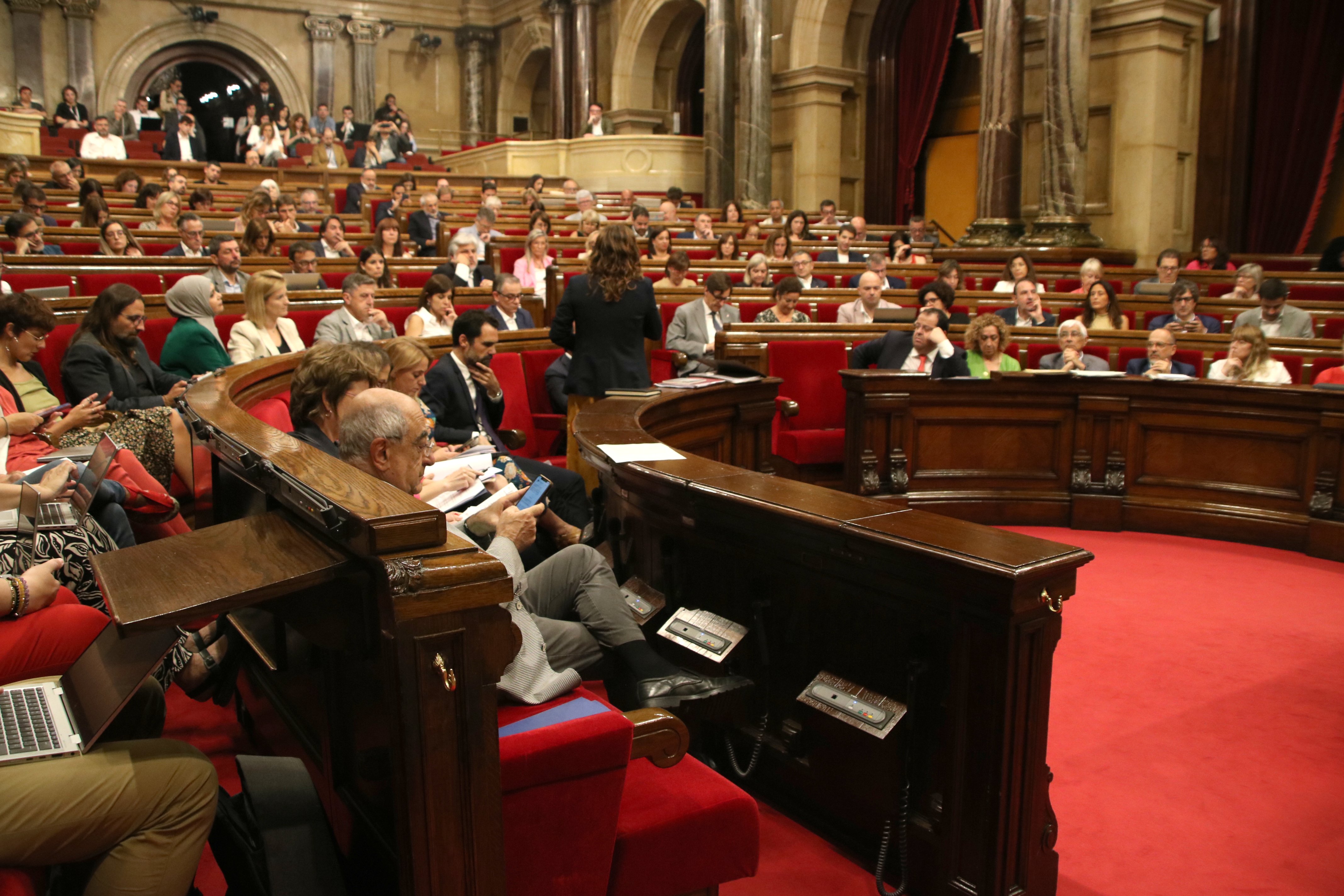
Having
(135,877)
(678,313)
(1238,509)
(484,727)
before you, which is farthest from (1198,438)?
(135,877)

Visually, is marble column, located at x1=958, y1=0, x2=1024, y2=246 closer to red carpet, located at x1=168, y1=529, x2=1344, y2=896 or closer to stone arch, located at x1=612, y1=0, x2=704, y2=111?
red carpet, located at x1=168, y1=529, x2=1344, y2=896

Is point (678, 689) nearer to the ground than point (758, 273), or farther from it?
nearer to the ground

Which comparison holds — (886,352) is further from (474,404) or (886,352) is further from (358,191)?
(358,191)

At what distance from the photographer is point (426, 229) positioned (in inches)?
351

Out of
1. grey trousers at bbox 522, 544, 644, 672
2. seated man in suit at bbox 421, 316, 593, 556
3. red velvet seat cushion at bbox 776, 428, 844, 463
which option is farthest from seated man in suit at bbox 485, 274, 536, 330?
grey trousers at bbox 522, 544, 644, 672

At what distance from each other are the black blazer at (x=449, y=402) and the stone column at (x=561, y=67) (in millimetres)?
13928

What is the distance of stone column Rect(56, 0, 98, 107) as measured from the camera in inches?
640

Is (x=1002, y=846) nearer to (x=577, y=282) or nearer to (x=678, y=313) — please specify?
(x=577, y=282)

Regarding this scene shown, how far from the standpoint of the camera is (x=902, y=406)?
16.2 feet

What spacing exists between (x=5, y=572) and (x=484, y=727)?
4.08 ft

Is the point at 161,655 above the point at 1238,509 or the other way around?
above

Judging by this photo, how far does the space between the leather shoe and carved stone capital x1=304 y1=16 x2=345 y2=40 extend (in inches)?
732

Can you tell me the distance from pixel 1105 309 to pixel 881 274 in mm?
1409

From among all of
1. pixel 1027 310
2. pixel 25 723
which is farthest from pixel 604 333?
pixel 1027 310
